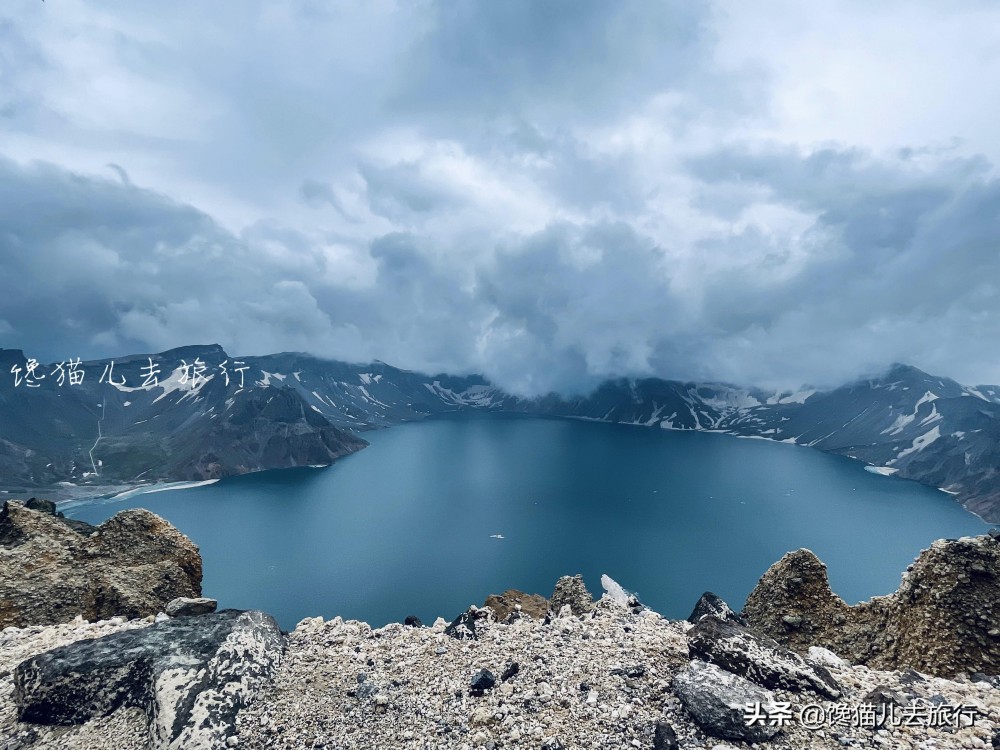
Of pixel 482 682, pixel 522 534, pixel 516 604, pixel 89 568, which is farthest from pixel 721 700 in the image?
pixel 522 534

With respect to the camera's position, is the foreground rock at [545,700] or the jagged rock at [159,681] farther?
the jagged rock at [159,681]

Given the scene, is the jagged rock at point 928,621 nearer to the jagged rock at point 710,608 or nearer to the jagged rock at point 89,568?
the jagged rock at point 710,608

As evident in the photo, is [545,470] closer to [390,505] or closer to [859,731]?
[390,505]

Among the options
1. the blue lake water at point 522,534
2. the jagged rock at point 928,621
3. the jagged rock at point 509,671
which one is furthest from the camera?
the blue lake water at point 522,534

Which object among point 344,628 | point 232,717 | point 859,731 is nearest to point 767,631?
point 859,731

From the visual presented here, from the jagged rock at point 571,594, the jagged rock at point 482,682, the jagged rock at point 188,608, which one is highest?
the jagged rock at point 482,682

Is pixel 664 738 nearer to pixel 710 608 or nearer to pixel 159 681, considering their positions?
pixel 159 681

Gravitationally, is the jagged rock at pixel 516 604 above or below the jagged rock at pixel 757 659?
below

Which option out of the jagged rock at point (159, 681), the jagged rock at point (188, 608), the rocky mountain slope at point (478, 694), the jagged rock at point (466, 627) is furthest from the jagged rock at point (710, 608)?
the jagged rock at point (188, 608)
